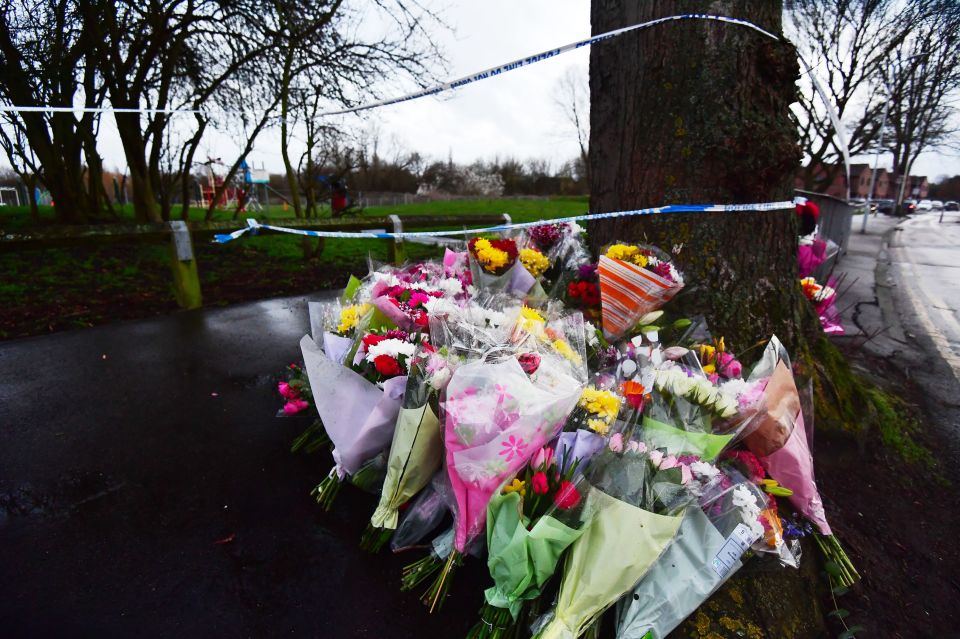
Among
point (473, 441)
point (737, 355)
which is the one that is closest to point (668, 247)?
point (737, 355)

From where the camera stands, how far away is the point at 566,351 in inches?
80.1

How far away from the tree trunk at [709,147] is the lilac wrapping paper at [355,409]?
5.98 ft

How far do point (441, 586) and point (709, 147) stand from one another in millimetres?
2473

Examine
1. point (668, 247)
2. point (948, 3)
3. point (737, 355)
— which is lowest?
point (737, 355)

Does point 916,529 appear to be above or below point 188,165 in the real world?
below

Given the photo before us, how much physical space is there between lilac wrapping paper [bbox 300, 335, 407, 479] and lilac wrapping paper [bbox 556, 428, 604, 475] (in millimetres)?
651

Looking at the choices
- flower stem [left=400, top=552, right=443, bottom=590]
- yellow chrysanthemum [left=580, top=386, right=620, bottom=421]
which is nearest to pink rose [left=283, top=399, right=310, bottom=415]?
flower stem [left=400, top=552, right=443, bottom=590]

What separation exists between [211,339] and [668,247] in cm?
341

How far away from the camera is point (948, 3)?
13.4m

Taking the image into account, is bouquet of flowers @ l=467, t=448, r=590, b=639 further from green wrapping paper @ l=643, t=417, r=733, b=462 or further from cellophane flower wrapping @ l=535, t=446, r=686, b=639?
green wrapping paper @ l=643, t=417, r=733, b=462

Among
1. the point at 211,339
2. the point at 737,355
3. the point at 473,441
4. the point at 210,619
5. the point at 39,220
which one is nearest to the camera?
the point at 210,619

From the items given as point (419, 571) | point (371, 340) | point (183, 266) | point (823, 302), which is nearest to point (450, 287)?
point (371, 340)

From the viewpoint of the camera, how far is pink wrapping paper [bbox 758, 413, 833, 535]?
2.00 m

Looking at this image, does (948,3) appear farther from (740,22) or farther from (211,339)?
(211,339)
